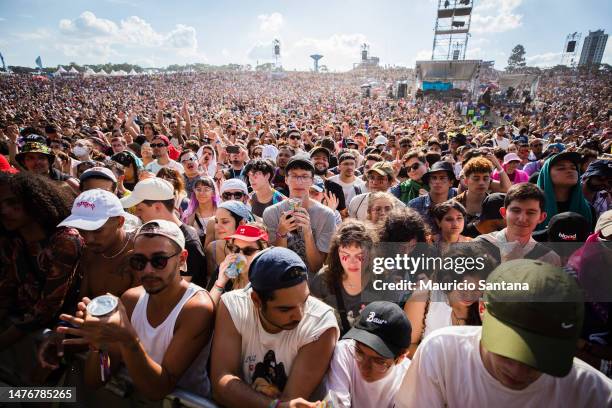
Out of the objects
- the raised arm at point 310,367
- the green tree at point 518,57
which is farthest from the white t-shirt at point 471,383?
the green tree at point 518,57

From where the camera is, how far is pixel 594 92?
103 ft

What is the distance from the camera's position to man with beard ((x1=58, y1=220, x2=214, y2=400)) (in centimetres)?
155

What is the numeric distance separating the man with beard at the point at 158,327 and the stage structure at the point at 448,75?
1730 inches

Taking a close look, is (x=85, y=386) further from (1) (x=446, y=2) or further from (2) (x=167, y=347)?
(1) (x=446, y=2)

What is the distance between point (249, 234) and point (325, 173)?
331 cm

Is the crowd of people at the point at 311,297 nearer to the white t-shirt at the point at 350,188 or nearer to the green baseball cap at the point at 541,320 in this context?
the green baseball cap at the point at 541,320

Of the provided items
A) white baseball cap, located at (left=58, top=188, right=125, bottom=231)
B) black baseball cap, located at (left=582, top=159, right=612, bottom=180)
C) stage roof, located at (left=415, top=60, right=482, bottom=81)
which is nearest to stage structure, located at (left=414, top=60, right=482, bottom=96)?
stage roof, located at (left=415, top=60, right=482, bottom=81)

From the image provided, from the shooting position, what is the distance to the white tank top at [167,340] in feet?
5.85

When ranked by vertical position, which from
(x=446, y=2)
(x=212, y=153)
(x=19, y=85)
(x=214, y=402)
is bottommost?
(x=214, y=402)

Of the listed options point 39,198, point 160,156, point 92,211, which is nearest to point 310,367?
point 92,211

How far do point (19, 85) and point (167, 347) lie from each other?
1757 inches

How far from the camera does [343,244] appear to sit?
97.7 inches

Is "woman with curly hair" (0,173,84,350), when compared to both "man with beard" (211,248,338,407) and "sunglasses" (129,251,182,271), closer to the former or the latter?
"sunglasses" (129,251,182,271)

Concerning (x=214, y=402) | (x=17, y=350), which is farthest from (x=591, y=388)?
(x=17, y=350)
